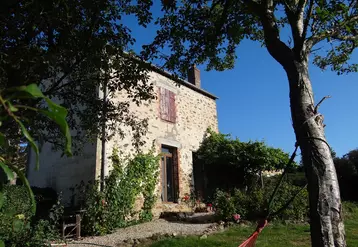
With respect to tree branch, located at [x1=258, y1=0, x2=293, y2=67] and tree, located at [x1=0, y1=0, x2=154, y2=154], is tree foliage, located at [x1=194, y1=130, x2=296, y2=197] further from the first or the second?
tree branch, located at [x1=258, y1=0, x2=293, y2=67]

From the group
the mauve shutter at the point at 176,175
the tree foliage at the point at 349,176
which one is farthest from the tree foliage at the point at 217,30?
the tree foliage at the point at 349,176

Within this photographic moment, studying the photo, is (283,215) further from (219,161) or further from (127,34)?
(127,34)

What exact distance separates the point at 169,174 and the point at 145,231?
3.77 m

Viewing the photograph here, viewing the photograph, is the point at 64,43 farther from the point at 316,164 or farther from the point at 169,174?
the point at 169,174

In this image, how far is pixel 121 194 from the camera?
8.34 m

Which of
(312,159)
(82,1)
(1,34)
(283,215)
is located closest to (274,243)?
(283,215)

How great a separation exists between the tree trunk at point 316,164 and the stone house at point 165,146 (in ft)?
22.1

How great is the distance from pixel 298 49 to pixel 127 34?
2964mm

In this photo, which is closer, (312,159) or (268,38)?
(312,159)

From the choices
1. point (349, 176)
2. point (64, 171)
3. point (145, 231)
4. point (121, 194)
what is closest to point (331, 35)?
point (145, 231)

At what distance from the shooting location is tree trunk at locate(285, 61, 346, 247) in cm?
219

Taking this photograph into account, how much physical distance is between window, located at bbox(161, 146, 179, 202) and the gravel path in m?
1.81

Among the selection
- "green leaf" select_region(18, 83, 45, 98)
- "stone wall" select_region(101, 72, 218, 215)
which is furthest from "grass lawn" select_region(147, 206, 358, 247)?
"green leaf" select_region(18, 83, 45, 98)

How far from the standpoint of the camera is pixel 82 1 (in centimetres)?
417
